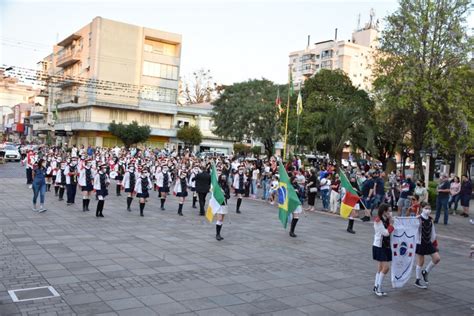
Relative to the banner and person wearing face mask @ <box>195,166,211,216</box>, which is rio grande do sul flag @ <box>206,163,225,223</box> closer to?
person wearing face mask @ <box>195,166,211,216</box>

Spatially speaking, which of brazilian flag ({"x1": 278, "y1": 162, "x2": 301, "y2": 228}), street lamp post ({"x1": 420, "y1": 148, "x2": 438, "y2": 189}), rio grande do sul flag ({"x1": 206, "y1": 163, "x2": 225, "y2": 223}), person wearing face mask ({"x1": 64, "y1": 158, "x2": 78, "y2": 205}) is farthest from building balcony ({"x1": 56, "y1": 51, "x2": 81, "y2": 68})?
brazilian flag ({"x1": 278, "y1": 162, "x2": 301, "y2": 228})

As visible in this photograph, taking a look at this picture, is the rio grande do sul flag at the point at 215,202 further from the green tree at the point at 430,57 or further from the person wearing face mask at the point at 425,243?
the green tree at the point at 430,57

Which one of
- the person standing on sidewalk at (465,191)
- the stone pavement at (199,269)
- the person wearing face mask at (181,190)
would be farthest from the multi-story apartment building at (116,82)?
the stone pavement at (199,269)

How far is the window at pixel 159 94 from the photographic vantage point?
59019 millimetres

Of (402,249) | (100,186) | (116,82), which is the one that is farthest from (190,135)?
(402,249)

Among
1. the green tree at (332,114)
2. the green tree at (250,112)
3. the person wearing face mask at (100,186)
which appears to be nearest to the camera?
the person wearing face mask at (100,186)

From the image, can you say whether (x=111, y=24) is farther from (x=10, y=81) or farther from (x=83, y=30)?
(x=10, y=81)

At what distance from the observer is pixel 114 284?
7.87 m

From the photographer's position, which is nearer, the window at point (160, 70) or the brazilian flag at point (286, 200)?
the brazilian flag at point (286, 200)

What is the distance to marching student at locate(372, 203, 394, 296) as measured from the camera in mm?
8203

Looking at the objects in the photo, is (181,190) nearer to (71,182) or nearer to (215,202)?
(71,182)

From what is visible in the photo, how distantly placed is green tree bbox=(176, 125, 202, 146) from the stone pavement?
43.8m

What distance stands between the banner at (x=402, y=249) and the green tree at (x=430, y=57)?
1737 centimetres

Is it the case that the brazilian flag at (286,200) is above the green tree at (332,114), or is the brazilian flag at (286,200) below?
below
